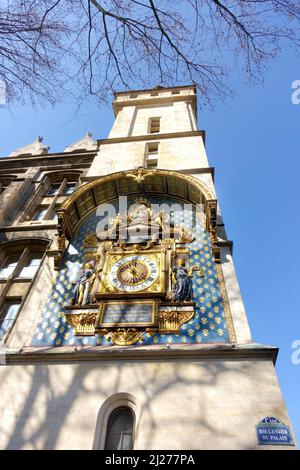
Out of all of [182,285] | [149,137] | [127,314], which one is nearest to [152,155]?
[149,137]

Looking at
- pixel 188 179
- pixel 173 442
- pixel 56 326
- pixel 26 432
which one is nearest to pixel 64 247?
pixel 56 326

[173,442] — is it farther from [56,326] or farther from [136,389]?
[56,326]

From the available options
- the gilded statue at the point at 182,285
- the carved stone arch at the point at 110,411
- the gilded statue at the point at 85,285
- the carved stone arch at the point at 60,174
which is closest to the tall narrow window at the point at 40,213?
the carved stone arch at the point at 60,174

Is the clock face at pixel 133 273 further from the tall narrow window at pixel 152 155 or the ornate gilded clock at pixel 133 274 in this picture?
the tall narrow window at pixel 152 155

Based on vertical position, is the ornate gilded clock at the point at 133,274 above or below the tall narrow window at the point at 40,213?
below

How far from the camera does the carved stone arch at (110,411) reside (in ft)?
24.2

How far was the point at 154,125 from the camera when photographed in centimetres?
2525

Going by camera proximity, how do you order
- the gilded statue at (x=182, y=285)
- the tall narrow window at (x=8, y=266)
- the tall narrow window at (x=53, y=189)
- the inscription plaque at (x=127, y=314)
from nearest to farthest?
the inscription plaque at (x=127, y=314), the gilded statue at (x=182, y=285), the tall narrow window at (x=8, y=266), the tall narrow window at (x=53, y=189)

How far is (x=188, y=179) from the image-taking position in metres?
14.2

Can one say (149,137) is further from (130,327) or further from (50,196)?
(130,327)

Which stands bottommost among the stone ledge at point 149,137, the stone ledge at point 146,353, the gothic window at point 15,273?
the stone ledge at point 146,353

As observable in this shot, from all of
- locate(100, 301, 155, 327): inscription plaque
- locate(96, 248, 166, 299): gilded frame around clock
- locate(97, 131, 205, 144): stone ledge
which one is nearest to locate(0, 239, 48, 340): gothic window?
locate(96, 248, 166, 299): gilded frame around clock

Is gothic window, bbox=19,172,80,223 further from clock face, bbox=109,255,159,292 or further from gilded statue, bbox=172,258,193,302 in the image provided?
gilded statue, bbox=172,258,193,302

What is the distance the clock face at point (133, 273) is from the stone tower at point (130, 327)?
0.13ft
